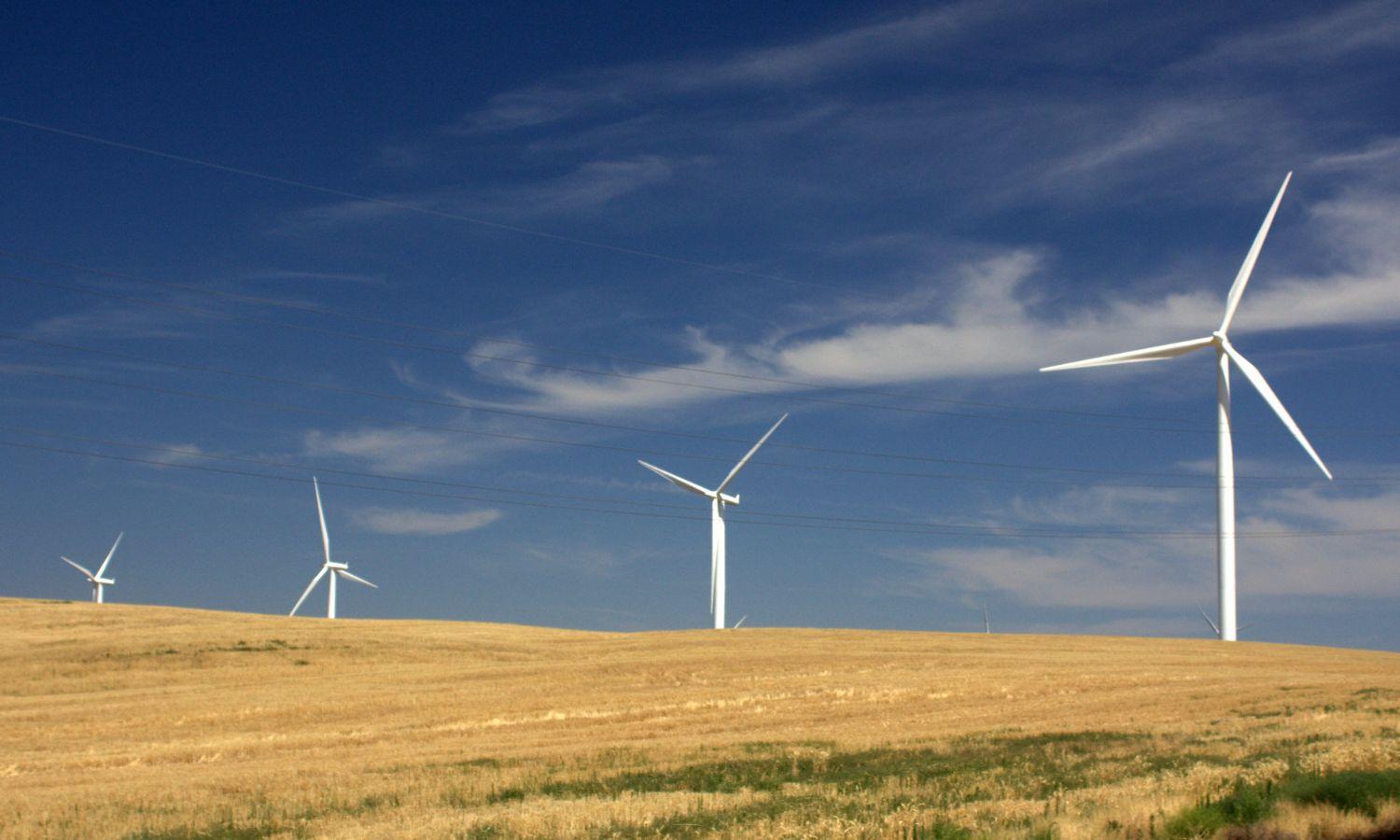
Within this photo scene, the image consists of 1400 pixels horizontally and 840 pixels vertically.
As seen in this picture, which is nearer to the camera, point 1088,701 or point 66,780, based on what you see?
point 66,780

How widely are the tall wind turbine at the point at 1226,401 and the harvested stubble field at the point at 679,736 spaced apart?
6.88 meters

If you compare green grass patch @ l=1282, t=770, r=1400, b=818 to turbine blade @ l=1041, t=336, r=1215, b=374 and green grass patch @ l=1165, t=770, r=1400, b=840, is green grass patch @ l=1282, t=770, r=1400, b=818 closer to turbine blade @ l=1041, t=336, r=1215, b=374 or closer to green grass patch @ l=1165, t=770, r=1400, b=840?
green grass patch @ l=1165, t=770, r=1400, b=840

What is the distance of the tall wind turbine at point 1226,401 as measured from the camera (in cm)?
7862

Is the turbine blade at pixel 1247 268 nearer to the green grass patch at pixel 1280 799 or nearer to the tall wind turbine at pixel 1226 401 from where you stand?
the tall wind turbine at pixel 1226 401

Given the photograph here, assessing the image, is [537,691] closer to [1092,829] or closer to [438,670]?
[438,670]

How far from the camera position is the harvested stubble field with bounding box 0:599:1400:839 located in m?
16.8

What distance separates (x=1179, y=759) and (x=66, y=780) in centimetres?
2476

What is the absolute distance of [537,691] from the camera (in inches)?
1893

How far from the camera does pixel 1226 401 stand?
8531cm

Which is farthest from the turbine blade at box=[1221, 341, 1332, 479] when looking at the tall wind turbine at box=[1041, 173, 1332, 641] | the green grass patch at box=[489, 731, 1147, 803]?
the green grass patch at box=[489, 731, 1147, 803]

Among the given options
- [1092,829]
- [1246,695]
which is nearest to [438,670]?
[1246,695]

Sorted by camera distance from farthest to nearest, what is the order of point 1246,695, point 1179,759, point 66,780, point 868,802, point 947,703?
point 947,703 → point 1246,695 → point 66,780 → point 1179,759 → point 868,802

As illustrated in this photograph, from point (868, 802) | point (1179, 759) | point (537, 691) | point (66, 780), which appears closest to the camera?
point (868, 802)

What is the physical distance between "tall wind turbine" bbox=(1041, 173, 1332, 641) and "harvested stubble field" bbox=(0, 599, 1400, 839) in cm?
688
